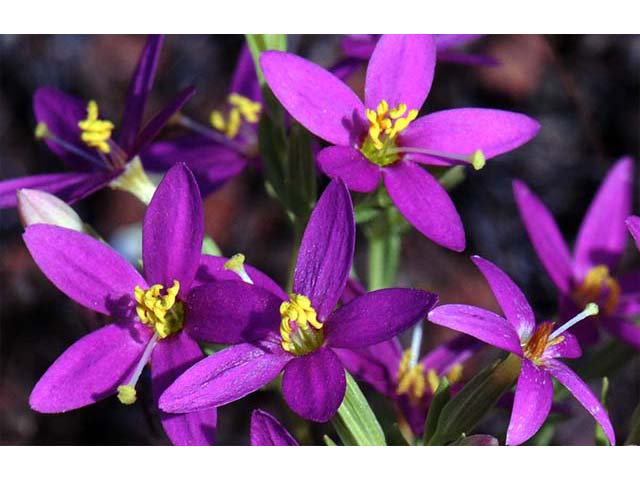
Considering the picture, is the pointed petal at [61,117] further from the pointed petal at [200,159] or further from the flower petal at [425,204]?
the flower petal at [425,204]

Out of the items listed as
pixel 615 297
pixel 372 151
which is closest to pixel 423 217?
pixel 372 151

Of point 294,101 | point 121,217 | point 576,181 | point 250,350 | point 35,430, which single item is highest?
point 294,101

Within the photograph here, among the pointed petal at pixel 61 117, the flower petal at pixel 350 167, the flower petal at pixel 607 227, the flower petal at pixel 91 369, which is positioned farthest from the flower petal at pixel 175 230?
the flower petal at pixel 607 227

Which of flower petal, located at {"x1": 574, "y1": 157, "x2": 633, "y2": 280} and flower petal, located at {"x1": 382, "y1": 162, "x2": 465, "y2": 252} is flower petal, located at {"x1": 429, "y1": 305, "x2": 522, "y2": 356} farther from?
flower petal, located at {"x1": 574, "y1": 157, "x2": 633, "y2": 280}

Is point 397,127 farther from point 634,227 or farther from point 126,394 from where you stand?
point 126,394
